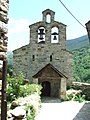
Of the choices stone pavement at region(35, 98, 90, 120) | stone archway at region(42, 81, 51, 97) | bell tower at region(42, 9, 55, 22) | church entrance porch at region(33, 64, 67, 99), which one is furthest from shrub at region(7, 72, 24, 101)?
bell tower at region(42, 9, 55, 22)

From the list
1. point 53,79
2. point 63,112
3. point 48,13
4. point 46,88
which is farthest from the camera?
point 48,13

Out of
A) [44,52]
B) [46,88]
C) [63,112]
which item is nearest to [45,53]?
[44,52]

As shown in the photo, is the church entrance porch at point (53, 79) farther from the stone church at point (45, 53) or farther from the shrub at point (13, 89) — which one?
the shrub at point (13, 89)

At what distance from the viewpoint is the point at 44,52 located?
25.5 meters

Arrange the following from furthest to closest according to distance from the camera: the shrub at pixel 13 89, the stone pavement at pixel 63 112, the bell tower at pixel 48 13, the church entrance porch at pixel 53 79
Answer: the bell tower at pixel 48 13
the church entrance porch at pixel 53 79
the shrub at pixel 13 89
the stone pavement at pixel 63 112

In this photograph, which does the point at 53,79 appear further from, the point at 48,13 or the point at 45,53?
the point at 48,13

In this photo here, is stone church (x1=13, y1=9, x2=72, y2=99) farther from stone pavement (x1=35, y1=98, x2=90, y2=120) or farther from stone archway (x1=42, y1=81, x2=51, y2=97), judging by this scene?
stone pavement (x1=35, y1=98, x2=90, y2=120)

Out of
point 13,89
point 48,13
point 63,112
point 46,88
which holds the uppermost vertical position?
point 48,13

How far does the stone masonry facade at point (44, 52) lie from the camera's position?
82.2 feet

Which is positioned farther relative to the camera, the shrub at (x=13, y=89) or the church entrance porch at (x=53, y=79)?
the church entrance porch at (x=53, y=79)

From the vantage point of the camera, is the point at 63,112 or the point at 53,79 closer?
the point at 63,112

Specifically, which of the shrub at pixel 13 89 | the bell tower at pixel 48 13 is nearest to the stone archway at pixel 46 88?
the bell tower at pixel 48 13

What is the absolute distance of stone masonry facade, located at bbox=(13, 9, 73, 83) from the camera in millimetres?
25062

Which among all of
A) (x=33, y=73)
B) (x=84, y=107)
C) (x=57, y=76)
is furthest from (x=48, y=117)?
(x=33, y=73)
